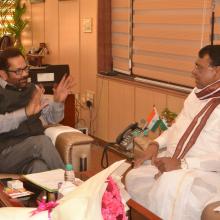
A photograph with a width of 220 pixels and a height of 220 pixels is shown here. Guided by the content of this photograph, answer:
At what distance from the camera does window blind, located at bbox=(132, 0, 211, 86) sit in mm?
4066

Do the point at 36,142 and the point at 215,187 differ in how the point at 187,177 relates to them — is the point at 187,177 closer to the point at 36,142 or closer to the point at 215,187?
the point at 215,187

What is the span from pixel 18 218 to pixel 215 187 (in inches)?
74.9

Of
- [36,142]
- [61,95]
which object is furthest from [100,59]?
[36,142]

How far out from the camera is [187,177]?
2762mm

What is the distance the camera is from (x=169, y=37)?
14.7 feet

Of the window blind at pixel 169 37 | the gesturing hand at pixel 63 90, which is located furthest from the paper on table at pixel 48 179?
the window blind at pixel 169 37

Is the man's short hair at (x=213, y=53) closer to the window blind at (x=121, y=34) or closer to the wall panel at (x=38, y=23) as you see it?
the window blind at (x=121, y=34)

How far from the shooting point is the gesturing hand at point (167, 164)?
2930 mm

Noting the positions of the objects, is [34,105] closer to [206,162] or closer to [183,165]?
[183,165]

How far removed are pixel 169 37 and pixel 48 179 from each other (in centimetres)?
231

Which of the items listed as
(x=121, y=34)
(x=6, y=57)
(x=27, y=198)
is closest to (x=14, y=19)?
(x=121, y=34)

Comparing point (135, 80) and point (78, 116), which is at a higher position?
point (135, 80)

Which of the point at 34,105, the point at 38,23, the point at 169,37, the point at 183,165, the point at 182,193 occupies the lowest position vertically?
the point at 182,193

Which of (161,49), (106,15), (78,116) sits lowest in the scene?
(78,116)
